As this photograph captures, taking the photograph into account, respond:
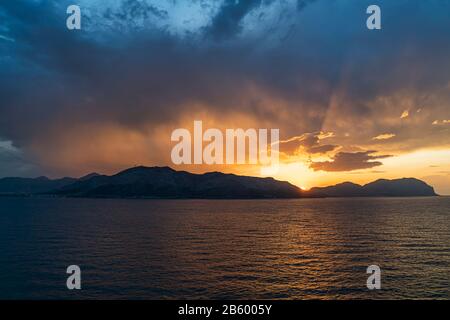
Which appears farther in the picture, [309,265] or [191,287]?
[309,265]

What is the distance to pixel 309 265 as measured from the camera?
51.8 meters

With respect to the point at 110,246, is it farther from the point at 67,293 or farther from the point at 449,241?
the point at 449,241

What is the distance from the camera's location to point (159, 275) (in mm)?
44812

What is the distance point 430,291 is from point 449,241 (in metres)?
47.3

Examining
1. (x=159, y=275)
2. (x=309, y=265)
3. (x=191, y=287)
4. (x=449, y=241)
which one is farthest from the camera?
(x=449, y=241)

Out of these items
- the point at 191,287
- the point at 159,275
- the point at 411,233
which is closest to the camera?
the point at 191,287

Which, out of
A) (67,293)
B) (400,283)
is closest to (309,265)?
(400,283)
